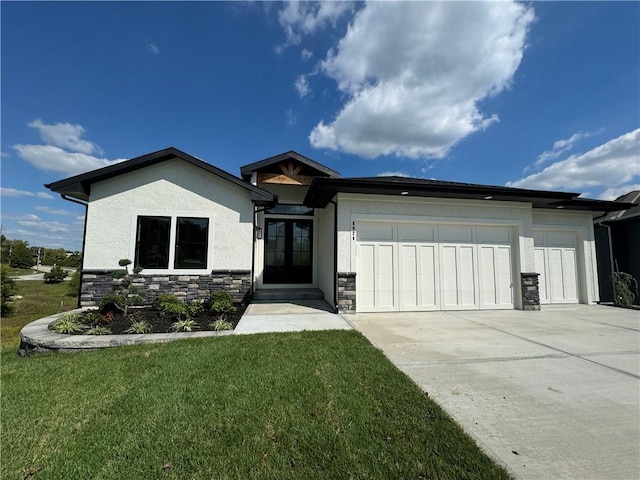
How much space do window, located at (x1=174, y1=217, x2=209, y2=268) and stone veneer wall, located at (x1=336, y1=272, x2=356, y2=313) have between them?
4.05 metres

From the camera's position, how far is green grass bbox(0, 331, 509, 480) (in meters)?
1.95

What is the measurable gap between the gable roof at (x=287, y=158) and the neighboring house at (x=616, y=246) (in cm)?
1005

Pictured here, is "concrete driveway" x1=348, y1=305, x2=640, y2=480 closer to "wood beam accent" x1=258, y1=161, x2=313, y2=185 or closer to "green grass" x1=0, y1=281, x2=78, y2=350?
"wood beam accent" x1=258, y1=161, x2=313, y2=185

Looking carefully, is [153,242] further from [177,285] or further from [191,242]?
[177,285]

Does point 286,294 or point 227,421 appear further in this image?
point 286,294

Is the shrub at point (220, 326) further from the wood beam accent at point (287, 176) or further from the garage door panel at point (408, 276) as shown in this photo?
the wood beam accent at point (287, 176)

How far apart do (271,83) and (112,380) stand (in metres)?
11.2

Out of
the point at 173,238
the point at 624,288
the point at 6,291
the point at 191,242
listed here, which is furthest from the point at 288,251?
the point at 624,288

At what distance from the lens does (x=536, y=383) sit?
337 cm

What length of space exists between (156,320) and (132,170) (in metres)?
4.65

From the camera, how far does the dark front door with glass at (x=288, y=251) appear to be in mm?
10383

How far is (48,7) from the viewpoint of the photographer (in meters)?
6.52

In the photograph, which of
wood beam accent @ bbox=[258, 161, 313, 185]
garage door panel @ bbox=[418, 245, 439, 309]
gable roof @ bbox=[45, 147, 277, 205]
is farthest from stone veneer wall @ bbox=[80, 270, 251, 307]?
Answer: garage door panel @ bbox=[418, 245, 439, 309]

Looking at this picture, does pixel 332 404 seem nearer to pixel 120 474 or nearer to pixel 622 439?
pixel 120 474
